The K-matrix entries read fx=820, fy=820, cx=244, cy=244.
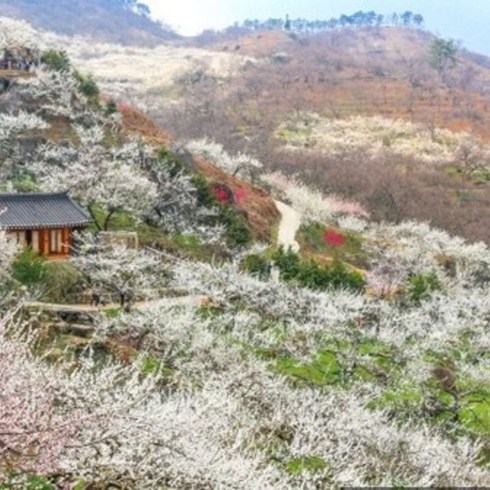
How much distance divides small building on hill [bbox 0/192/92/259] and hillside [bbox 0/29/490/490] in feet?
2.90

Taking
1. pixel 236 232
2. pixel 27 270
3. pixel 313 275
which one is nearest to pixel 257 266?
pixel 313 275

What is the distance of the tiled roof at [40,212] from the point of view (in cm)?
3438

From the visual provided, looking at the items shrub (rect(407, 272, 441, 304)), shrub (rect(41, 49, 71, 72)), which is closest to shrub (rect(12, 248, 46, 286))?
shrub (rect(407, 272, 441, 304))

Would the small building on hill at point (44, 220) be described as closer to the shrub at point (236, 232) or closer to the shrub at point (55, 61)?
the shrub at point (236, 232)

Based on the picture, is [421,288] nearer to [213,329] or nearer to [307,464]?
[213,329]

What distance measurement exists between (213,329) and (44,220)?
974 centimetres

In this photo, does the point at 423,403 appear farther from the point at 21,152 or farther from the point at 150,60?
the point at 150,60

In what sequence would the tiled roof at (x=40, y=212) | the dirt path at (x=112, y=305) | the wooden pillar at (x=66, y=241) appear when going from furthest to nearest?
the wooden pillar at (x=66, y=241)
the tiled roof at (x=40, y=212)
the dirt path at (x=112, y=305)

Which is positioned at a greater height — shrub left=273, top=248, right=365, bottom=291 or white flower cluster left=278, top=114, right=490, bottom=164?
white flower cluster left=278, top=114, right=490, bottom=164

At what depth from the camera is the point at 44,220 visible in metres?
35.1

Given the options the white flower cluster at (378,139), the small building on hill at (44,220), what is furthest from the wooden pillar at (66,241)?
the white flower cluster at (378,139)

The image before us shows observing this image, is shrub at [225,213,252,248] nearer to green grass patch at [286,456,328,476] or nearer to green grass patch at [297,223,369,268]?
green grass patch at [297,223,369,268]

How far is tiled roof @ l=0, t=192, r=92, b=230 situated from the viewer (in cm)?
3438

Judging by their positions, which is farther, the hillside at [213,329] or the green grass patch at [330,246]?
the green grass patch at [330,246]
